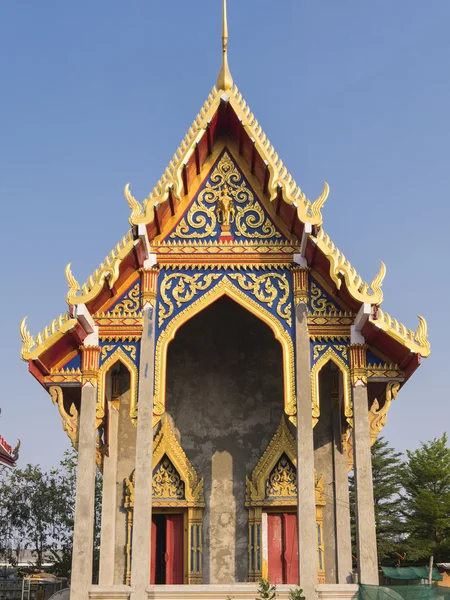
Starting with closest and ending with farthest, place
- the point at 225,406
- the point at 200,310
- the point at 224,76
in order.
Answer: the point at 200,310
the point at 224,76
the point at 225,406

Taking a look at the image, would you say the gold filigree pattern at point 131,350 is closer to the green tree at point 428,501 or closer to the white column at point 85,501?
the white column at point 85,501

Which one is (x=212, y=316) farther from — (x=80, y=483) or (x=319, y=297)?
(x=80, y=483)

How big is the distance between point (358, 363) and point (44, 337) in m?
4.37

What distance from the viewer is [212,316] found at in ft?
48.2

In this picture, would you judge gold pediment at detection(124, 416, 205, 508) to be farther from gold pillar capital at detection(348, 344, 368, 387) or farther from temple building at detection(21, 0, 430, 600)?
gold pillar capital at detection(348, 344, 368, 387)

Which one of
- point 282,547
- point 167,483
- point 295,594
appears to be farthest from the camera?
point 167,483

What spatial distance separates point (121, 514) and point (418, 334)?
566cm

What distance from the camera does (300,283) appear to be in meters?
12.0

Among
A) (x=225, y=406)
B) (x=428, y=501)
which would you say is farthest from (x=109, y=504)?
Answer: (x=428, y=501)

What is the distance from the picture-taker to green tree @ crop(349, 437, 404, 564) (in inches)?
1331

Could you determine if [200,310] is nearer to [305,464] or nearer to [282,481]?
[305,464]

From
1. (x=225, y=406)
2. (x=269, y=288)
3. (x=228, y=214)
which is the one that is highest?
(x=228, y=214)

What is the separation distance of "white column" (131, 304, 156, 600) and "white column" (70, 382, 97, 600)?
1.91 ft

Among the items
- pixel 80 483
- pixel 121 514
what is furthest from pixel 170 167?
pixel 121 514
